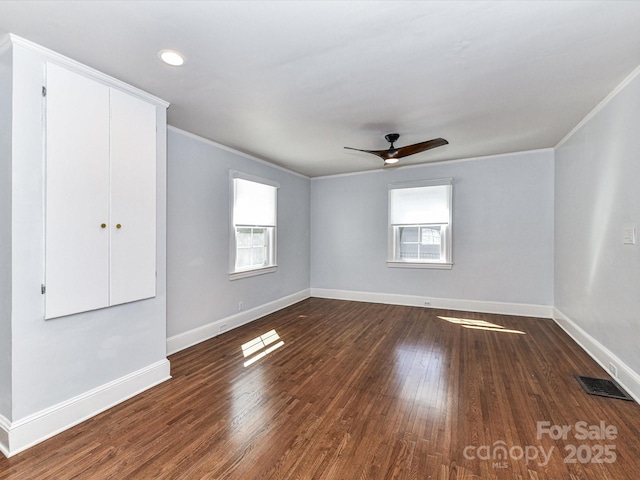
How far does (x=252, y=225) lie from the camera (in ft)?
15.6

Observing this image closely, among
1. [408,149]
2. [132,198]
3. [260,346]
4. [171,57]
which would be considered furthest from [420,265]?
[171,57]

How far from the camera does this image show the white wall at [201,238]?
351 cm

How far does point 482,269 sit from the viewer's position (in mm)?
5059

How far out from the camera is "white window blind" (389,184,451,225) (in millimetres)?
5293

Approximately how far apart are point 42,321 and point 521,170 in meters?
6.09

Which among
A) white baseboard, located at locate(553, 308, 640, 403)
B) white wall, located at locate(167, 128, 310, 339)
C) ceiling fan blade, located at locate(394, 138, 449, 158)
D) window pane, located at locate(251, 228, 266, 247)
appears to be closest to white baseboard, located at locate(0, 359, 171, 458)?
white wall, located at locate(167, 128, 310, 339)

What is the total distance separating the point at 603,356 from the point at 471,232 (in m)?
2.54

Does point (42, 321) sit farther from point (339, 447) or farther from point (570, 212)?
point (570, 212)

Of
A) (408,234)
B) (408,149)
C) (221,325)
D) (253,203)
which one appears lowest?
(221,325)

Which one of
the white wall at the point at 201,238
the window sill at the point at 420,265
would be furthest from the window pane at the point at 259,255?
the window sill at the point at 420,265

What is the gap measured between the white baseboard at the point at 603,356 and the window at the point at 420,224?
1821mm

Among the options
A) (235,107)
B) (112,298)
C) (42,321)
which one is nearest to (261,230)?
(235,107)

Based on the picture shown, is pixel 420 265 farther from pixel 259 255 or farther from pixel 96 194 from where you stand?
pixel 96 194

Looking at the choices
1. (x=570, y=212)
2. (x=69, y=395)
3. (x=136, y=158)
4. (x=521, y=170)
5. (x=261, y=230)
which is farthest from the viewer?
(x=261, y=230)
